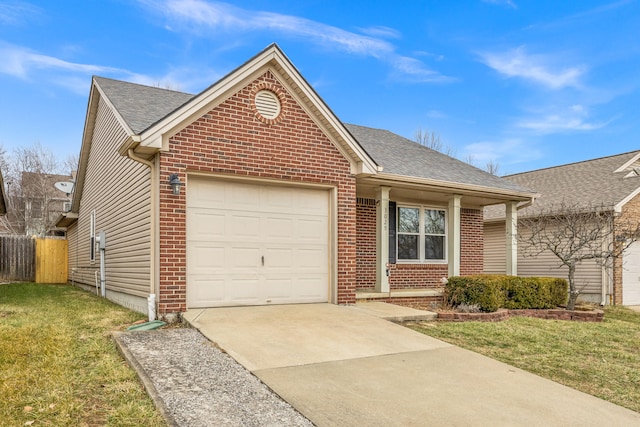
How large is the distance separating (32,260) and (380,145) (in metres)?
15.7

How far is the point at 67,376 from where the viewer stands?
4.66 m

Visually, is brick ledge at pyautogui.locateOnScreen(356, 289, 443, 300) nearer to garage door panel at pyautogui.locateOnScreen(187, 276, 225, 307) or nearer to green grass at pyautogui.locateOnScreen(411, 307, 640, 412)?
green grass at pyautogui.locateOnScreen(411, 307, 640, 412)

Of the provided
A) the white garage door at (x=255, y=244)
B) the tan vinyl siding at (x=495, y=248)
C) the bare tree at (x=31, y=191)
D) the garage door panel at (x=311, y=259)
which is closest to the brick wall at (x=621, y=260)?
the tan vinyl siding at (x=495, y=248)

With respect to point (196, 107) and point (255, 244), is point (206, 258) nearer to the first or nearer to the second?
point (255, 244)

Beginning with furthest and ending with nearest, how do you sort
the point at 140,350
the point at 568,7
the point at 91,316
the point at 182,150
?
the point at 568,7 → the point at 91,316 → the point at 182,150 → the point at 140,350

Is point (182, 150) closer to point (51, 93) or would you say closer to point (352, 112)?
point (51, 93)

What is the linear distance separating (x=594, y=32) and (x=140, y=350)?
1766cm

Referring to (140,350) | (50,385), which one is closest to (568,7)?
(140,350)

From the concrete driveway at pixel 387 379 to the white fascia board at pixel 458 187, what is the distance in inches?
170

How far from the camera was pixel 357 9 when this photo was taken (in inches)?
581

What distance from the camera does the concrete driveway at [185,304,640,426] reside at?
3828mm

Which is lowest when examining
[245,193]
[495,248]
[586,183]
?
[495,248]

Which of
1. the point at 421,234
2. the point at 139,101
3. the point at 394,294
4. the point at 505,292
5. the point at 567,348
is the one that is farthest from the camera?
the point at 421,234

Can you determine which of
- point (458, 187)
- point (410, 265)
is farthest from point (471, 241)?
point (458, 187)
